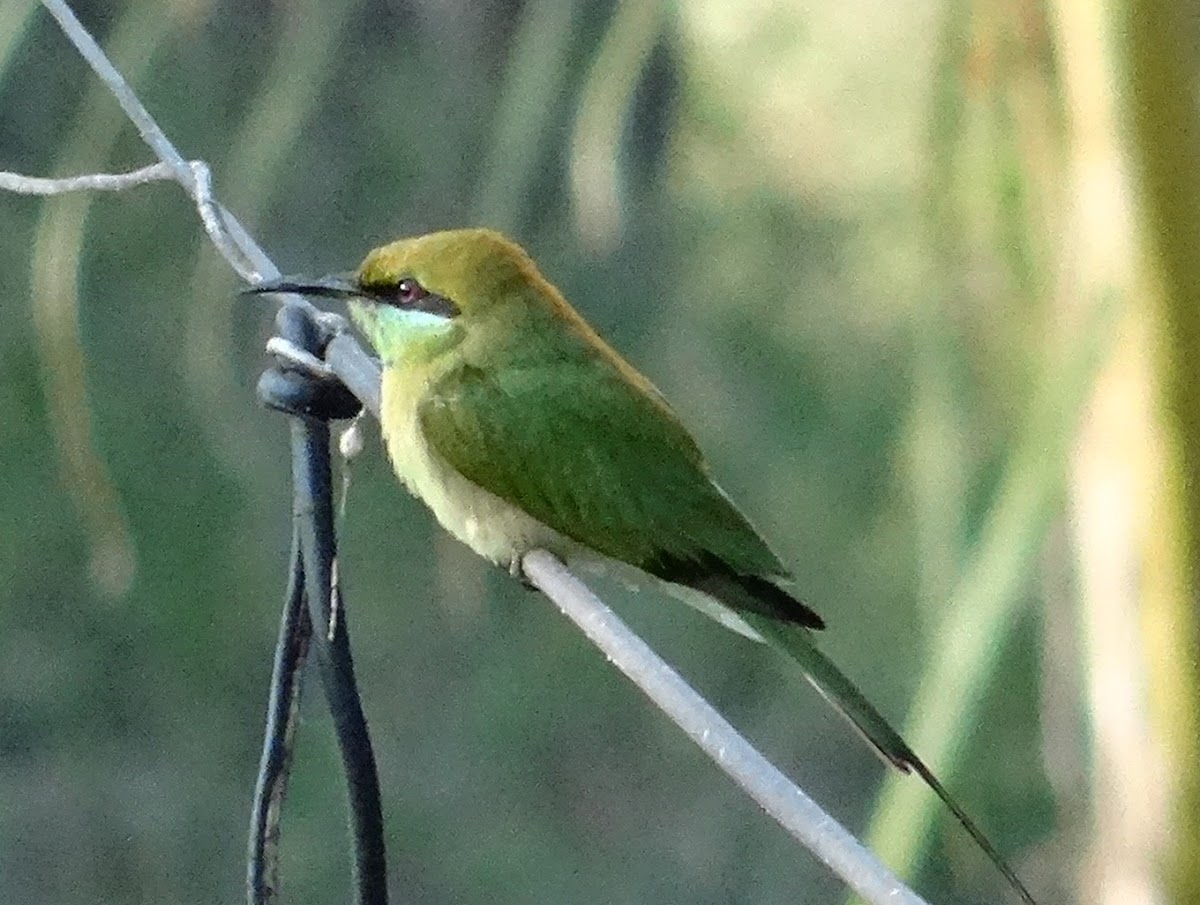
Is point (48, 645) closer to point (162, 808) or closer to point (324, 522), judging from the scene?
point (162, 808)

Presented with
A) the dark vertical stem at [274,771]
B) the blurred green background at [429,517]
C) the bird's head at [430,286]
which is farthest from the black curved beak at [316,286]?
the blurred green background at [429,517]

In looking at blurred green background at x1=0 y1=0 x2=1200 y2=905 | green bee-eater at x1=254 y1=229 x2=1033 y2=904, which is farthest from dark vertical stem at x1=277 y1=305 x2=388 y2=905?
blurred green background at x1=0 y1=0 x2=1200 y2=905

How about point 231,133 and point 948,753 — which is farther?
point 231,133

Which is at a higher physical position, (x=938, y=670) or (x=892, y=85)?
(x=892, y=85)

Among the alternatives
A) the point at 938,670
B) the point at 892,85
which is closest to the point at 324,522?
the point at 938,670

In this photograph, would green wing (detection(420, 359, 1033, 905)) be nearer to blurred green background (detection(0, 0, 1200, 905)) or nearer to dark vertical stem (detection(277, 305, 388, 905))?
dark vertical stem (detection(277, 305, 388, 905))

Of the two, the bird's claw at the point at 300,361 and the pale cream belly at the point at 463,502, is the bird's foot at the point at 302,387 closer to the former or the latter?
A: the bird's claw at the point at 300,361

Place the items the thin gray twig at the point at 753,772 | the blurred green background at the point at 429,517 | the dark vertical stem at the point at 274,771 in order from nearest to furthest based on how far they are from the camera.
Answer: the thin gray twig at the point at 753,772
the dark vertical stem at the point at 274,771
the blurred green background at the point at 429,517

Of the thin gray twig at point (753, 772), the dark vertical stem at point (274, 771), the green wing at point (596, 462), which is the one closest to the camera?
the thin gray twig at point (753, 772)

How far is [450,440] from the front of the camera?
2.02 feet

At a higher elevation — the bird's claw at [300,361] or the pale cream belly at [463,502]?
the bird's claw at [300,361]

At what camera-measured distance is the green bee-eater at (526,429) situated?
584 mm

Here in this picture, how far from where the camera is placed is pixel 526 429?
2.00 feet

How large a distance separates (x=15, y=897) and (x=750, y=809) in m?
0.53
